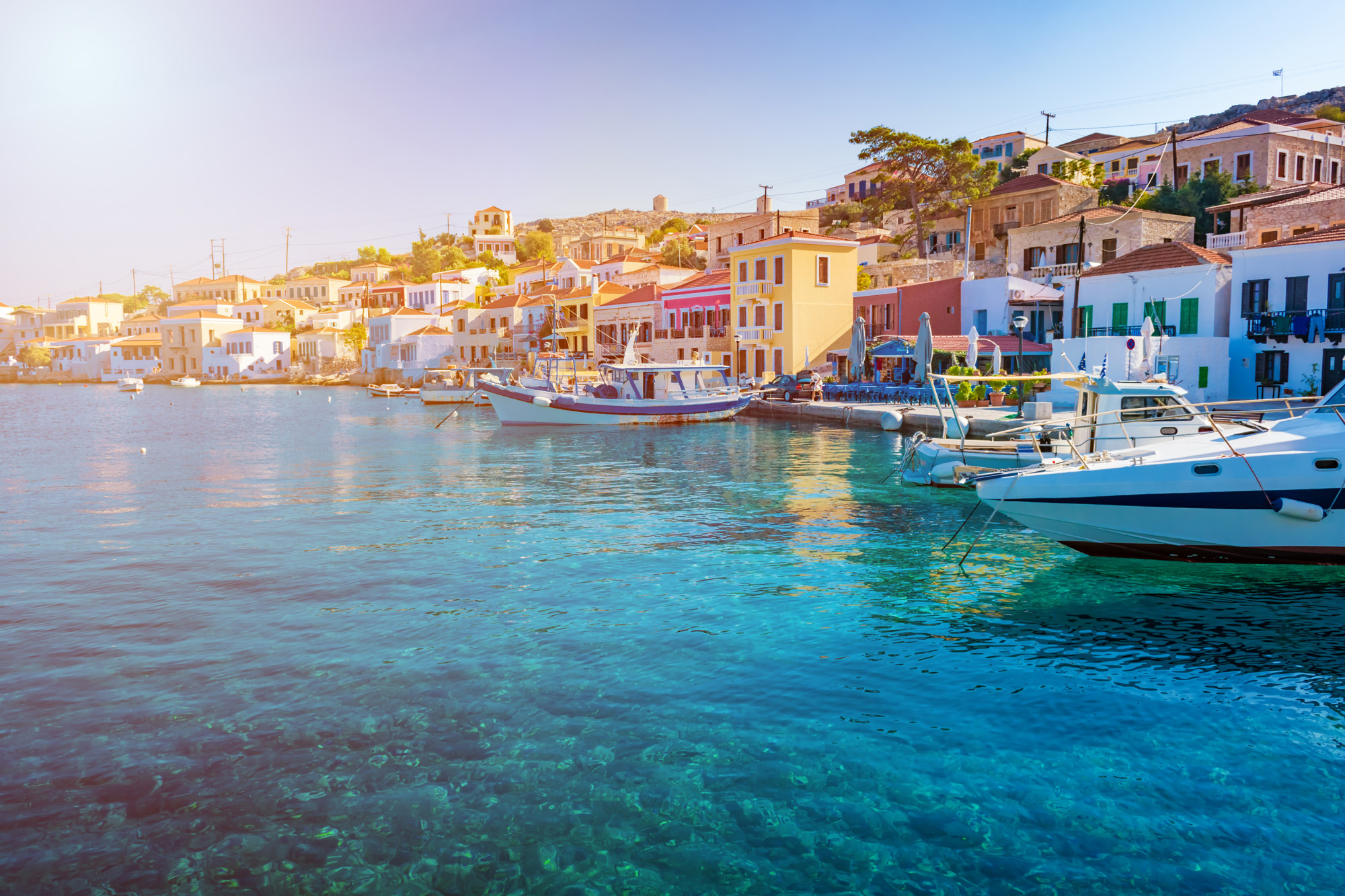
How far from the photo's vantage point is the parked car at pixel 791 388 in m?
41.2

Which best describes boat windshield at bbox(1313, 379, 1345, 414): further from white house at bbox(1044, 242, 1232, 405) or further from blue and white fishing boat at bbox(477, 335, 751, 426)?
blue and white fishing boat at bbox(477, 335, 751, 426)

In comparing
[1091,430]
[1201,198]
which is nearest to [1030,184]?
[1201,198]

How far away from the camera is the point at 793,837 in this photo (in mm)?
5930

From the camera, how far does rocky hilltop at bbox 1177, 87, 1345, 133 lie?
9206cm

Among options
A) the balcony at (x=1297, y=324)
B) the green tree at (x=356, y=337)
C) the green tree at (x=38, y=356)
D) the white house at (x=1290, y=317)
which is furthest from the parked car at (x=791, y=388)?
the green tree at (x=38, y=356)

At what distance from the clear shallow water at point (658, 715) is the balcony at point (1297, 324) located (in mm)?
20346

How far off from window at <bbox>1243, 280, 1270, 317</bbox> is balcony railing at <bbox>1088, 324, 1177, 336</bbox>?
101 inches

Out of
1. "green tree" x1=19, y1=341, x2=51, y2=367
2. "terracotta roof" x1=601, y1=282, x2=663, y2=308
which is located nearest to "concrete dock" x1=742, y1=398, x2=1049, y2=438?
"terracotta roof" x1=601, y1=282, x2=663, y2=308

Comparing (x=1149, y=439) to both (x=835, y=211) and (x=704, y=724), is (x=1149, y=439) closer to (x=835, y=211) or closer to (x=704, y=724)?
(x=704, y=724)

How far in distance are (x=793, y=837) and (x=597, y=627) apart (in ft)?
15.7

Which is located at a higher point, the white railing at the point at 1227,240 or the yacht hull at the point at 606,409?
the white railing at the point at 1227,240

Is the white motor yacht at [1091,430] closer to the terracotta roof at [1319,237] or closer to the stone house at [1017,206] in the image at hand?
the terracotta roof at [1319,237]

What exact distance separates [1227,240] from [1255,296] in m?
10.6

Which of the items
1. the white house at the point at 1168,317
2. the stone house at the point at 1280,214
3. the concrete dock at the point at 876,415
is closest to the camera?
the concrete dock at the point at 876,415
